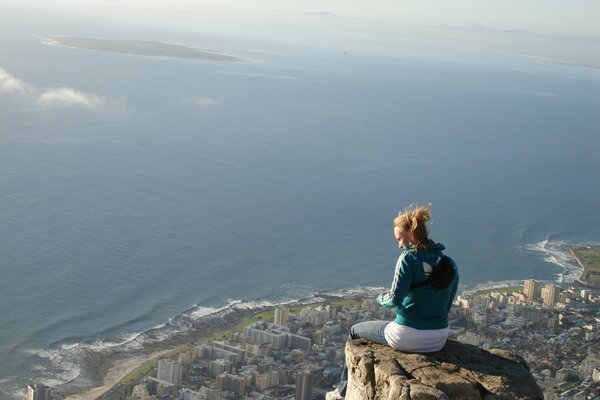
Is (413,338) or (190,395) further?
(190,395)

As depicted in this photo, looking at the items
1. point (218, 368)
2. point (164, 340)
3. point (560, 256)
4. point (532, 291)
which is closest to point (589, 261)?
point (560, 256)

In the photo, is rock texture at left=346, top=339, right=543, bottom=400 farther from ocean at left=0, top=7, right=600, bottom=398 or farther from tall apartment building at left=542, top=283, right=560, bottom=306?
tall apartment building at left=542, top=283, right=560, bottom=306

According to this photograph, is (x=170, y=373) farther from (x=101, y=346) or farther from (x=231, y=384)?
(x=101, y=346)

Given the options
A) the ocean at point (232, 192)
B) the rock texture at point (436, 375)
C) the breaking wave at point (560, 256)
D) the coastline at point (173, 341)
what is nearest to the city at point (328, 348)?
the coastline at point (173, 341)

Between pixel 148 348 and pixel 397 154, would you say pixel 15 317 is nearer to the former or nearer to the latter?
pixel 148 348

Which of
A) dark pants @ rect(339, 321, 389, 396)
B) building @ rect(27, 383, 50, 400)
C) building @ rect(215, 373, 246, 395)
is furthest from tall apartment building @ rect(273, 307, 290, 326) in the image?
dark pants @ rect(339, 321, 389, 396)

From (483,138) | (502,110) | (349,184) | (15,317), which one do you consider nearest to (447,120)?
(483,138)

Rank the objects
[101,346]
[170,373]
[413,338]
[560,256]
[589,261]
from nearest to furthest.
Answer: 1. [413,338]
2. [170,373]
3. [101,346]
4. [589,261]
5. [560,256]
